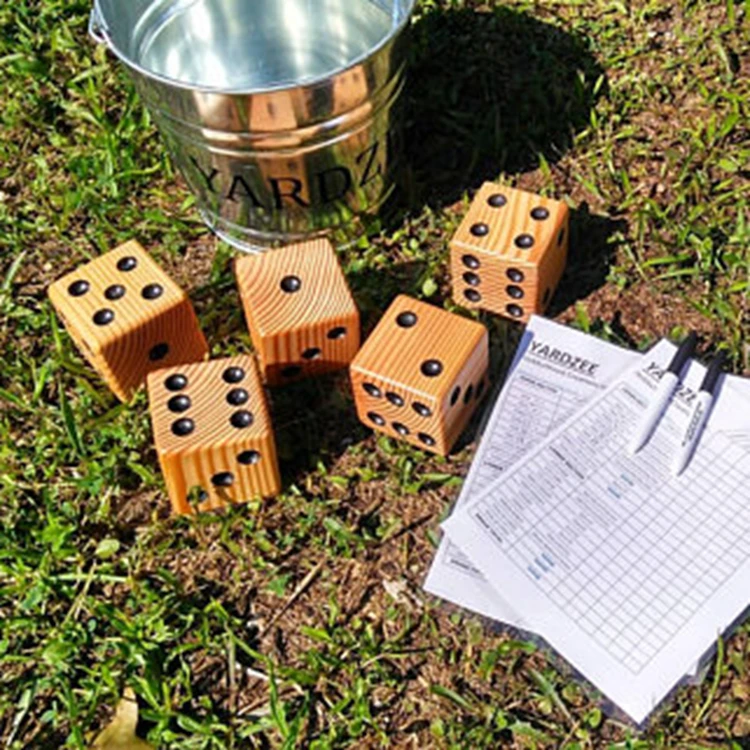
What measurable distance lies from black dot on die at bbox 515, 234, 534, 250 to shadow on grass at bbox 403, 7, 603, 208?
34cm

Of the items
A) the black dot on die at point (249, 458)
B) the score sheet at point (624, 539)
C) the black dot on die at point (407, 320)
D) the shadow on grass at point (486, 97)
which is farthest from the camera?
the shadow on grass at point (486, 97)

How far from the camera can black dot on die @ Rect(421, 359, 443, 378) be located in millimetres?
1753

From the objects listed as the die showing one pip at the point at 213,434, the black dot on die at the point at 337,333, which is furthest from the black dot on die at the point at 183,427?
the black dot on die at the point at 337,333

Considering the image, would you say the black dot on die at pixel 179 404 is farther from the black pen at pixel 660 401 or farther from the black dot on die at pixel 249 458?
the black pen at pixel 660 401

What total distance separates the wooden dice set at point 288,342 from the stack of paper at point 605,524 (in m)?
0.12

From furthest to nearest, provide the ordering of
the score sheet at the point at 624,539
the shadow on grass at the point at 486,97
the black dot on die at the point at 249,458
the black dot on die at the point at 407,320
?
the shadow on grass at the point at 486,97, the black dot on die at the point at 407,320, the black dot on die at the point at 249,458, the score sheet at the point at 624,539

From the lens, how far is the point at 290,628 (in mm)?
1720

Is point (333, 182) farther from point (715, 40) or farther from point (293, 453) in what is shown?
point (715, 40)

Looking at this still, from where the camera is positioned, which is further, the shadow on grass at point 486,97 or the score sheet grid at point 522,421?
the shadow on grass at point 486,97

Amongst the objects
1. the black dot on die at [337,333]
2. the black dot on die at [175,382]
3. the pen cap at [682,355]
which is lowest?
the pen cap at [682,355]

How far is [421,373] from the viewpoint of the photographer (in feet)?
5.76

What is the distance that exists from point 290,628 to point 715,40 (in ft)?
4.86

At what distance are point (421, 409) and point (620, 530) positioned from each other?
0.34 meters

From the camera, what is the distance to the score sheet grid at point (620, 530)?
165 centimetres
